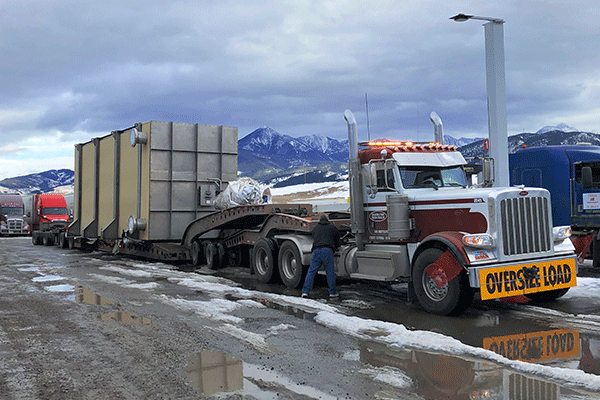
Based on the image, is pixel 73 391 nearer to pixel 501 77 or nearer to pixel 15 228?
pixel 501 77

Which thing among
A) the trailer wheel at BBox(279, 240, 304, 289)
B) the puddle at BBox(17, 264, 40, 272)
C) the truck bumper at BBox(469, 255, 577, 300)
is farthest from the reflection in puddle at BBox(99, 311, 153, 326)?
the puddle at BBox(17, 264, 40, 272)

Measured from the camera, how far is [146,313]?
29.5ft

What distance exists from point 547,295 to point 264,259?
6.07m

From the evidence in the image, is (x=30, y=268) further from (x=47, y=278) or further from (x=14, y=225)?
(x=14, y=225)

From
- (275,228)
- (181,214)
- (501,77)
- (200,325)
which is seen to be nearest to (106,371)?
(200,325)

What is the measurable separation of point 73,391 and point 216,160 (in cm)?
1348

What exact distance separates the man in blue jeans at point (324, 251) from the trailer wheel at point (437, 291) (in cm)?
197

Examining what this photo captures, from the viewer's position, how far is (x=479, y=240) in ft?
28.0

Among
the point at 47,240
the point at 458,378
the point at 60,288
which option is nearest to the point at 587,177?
the point at 458,378

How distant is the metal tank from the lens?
687 inches

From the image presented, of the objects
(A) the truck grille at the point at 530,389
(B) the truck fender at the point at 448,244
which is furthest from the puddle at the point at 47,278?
(A) the truck grille at the point at 530,389

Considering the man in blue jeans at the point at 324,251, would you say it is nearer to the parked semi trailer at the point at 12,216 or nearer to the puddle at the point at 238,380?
the puddle at the point at 238,380

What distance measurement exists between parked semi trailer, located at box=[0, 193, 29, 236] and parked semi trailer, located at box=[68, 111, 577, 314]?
32.0 meters

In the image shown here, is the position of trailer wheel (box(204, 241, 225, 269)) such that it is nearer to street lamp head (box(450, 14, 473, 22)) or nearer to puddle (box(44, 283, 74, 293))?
puddle (box(44, 283, 74, 293))
